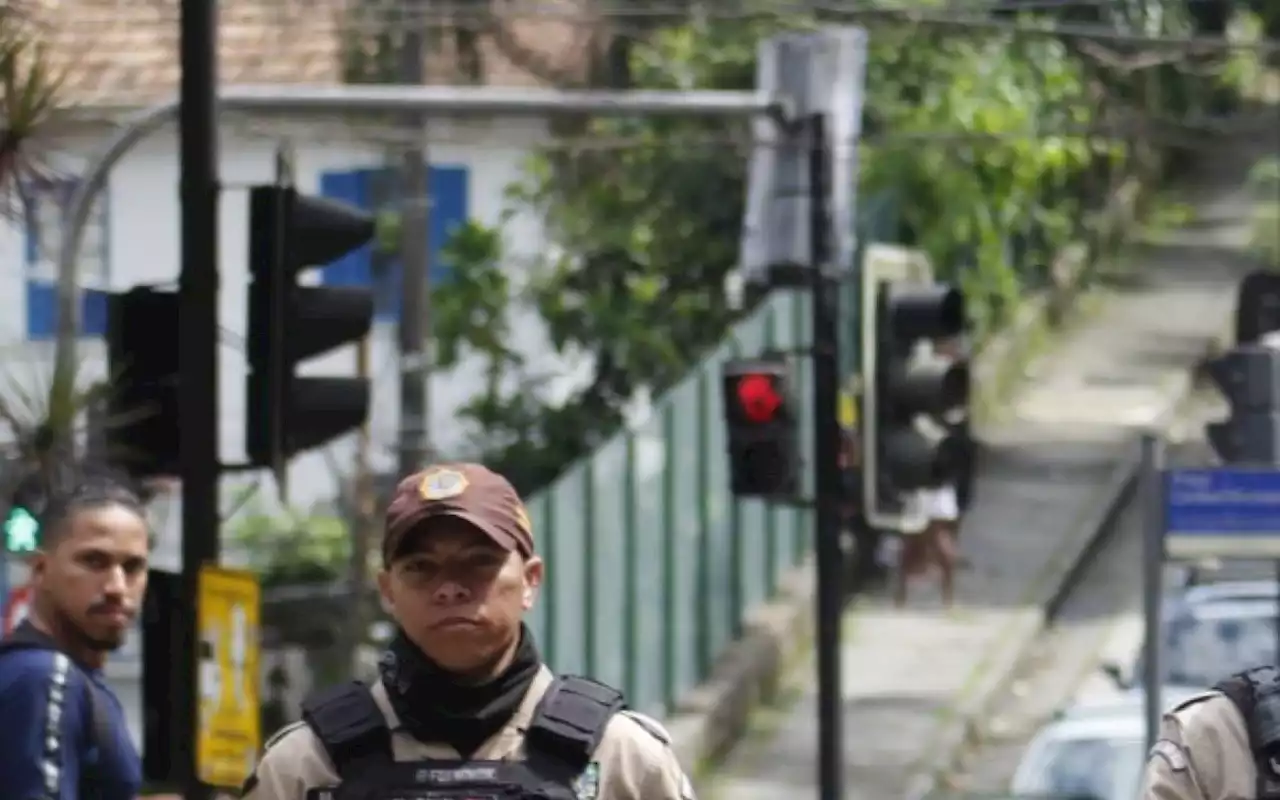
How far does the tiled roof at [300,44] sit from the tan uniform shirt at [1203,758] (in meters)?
13.7

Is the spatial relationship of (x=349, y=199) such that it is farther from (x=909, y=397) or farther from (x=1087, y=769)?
(x=1087, y=769)

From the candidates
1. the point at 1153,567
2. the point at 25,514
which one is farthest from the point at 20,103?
the point at 1153,567

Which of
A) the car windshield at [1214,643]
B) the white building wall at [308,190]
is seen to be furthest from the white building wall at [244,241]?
the car windshield at [1214,643]

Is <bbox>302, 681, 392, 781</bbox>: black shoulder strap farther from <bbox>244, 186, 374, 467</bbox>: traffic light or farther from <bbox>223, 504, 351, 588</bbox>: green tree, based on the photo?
<bbox>223, 504, 351, 588</bbox>: green tree

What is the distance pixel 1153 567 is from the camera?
1388 cm

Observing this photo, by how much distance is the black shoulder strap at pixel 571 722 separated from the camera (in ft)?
14.1

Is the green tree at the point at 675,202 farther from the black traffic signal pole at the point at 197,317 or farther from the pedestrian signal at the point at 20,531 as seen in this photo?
the pedestrian signal at the point at 20,531

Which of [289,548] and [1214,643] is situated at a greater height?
[1214,643]

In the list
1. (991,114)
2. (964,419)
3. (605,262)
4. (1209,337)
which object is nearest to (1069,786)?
(964,419)

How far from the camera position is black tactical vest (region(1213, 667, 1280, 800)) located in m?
4.43

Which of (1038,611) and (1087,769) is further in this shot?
(1038,611)

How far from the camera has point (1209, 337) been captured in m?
29.4

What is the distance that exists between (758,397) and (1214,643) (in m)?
3.62

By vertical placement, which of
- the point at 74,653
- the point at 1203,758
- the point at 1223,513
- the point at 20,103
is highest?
the point at 20,103
